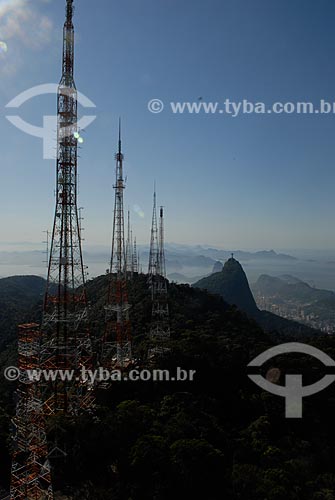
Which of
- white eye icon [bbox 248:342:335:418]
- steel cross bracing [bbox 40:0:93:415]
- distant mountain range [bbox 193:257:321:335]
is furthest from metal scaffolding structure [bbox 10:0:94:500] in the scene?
distant mountain range [bbox 193:257:321:335]

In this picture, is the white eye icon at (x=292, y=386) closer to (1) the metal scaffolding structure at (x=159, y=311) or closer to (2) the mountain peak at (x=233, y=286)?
(1) the metal scaffolding structure at (x=159, y=311)

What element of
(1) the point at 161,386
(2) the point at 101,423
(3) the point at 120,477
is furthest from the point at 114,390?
(3) the point at 120,477

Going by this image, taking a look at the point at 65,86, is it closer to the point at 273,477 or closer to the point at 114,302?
the point at 114,302

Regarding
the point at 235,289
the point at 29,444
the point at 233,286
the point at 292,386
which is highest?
the point at 29,444

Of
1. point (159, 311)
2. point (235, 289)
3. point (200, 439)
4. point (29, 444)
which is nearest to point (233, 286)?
point (235, 289)

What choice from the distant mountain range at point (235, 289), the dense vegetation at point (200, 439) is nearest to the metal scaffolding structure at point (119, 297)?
the dense vegetation at point (200, 439)

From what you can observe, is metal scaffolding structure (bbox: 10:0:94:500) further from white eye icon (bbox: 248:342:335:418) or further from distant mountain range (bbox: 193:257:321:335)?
distant mountain range (bbox: 193:257:321:335)

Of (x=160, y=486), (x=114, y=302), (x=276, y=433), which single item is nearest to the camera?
(x=160, y=486)

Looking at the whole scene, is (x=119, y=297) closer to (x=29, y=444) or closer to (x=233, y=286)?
(x=29, y=444)
